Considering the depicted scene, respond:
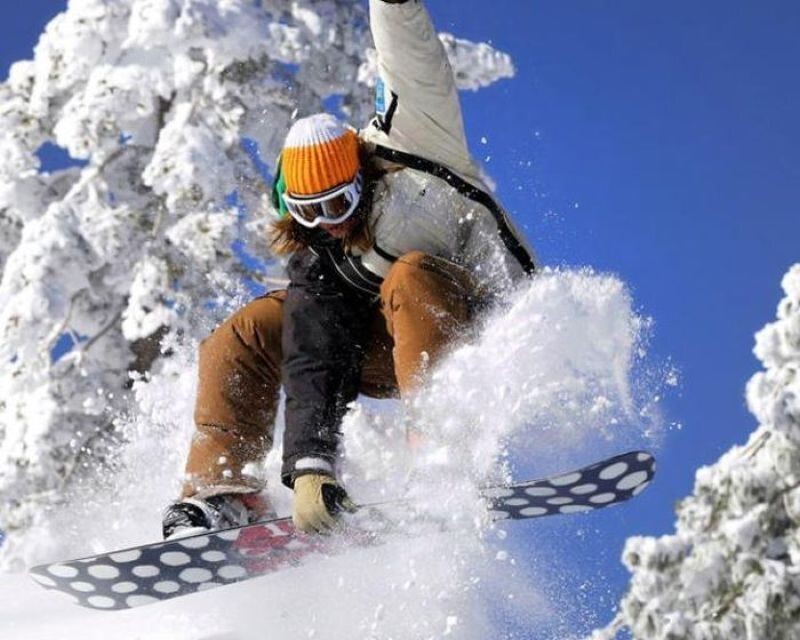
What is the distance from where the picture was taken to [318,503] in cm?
464

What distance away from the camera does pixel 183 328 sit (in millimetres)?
10750

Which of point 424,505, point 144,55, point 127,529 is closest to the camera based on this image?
point 424,505

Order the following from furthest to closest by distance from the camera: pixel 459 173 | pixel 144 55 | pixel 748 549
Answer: pixel 144 55 < pixel 459 173 < pixel 748 549

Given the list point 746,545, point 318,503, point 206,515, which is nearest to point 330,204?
point 318,503

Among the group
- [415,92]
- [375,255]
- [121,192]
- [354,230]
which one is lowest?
[375,255]

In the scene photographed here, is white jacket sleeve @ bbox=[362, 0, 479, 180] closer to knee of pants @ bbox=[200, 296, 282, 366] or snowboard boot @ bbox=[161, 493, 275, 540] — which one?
knee of pants @ bbox=[200, 296, 282, 366]

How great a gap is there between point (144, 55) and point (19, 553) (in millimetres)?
4701

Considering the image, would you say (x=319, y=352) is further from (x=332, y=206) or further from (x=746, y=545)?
(x=746, y=545)

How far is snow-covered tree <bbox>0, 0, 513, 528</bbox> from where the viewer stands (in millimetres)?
10641

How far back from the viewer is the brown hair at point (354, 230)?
4.88 m

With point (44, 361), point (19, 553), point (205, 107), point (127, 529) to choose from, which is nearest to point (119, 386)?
point (44, 361)

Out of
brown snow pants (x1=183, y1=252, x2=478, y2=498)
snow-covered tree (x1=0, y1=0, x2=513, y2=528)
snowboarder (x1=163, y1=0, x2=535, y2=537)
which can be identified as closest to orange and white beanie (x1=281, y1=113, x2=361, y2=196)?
snowboarder (x1=163, y1=0, x2=535, y2=537)

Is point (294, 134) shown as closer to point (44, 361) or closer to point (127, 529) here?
point (127, 529)

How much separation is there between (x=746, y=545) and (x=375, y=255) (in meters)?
2.11
